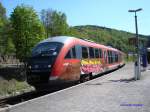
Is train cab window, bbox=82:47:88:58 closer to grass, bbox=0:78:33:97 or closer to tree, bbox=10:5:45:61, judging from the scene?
grass, bbox=0:78:33:97

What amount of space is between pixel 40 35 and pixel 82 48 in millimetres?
22613

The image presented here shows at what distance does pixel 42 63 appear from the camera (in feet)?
63.6

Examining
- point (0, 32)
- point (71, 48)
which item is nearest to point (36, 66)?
point (71, 48)

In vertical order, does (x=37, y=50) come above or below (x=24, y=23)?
below

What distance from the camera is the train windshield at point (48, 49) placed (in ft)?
64.2

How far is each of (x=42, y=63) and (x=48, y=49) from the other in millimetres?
1000

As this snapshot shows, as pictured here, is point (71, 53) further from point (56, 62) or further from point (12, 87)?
point (12, 87)

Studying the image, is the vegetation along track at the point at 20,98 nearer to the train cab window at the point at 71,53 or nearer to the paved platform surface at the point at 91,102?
the train cab window at the point at 71,53

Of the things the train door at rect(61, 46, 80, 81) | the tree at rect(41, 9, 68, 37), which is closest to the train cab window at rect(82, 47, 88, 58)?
the train door at rect(61, 46, 80, 81)

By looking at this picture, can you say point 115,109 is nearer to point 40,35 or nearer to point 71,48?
point 71,48

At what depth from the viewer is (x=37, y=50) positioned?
20484mm

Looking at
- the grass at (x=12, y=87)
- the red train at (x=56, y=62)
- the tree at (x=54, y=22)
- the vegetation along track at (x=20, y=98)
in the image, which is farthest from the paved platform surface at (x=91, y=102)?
the tree at (x=54, y=22)

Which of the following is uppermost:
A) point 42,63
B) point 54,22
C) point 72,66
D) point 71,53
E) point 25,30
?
point 54,22

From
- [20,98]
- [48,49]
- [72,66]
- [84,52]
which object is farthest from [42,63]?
[84,52]
